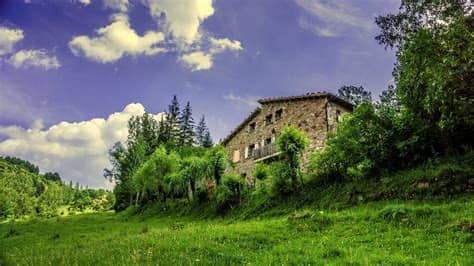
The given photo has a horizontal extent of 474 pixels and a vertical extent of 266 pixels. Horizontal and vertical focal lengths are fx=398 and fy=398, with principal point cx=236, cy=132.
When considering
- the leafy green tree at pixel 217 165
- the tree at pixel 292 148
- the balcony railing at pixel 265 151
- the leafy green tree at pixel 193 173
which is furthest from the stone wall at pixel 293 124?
the tree at pixel 292 148

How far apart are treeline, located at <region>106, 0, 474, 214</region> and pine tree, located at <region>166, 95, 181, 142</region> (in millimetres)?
39827

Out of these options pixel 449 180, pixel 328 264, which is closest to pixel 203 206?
pixel 449 180

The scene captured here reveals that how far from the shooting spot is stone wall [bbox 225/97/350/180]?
4191 cm

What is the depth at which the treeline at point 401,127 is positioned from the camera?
55.5 ft

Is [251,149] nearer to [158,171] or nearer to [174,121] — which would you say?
[158,171]

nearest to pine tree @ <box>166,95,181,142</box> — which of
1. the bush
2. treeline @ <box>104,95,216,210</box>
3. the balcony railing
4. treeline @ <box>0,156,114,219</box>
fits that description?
treeline @ <box>104,95,216,210</box>

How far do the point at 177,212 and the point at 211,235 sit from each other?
23.7 m

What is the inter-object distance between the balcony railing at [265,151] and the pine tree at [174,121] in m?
33.5

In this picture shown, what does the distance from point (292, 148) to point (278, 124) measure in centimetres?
A: 2095

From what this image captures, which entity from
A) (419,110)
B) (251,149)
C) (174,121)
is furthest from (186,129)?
(419,110)

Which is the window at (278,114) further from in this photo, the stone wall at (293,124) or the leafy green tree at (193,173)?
the leafy green tree at (193,173)

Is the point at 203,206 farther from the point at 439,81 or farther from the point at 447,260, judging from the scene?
the point at 447,260

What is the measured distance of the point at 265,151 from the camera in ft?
159

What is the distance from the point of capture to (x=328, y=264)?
Result: 35.3ft
